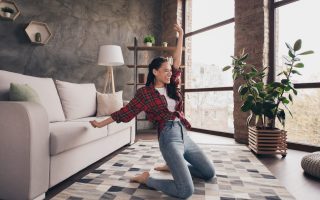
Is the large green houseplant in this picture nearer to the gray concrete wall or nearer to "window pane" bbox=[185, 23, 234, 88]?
"window pane" bbox=[185, 23, 234, 88]

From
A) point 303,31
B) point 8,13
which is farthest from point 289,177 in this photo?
point 8,13

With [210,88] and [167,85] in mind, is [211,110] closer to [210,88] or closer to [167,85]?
[210,88]

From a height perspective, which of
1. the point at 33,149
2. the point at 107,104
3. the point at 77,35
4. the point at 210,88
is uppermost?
the point at 77,35

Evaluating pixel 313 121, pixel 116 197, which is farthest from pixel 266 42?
pixel 116 197

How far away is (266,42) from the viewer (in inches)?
152

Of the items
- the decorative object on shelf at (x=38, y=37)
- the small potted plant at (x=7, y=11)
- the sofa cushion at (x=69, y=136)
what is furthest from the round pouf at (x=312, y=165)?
the small potted plant at (x=7, y=11)

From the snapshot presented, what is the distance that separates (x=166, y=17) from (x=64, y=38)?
2293 millimetres

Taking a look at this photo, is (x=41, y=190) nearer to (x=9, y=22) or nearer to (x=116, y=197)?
(x=116, y=197)

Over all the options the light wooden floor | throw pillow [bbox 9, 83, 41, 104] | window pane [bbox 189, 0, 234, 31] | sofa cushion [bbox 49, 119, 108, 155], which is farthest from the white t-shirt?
window pane [bbox 189, 0, 234, 31]

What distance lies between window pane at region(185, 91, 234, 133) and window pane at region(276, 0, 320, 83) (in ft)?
3.84

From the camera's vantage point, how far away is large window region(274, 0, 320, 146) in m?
3.45

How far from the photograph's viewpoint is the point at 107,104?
11.7 feet

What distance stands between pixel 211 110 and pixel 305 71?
1.92 meters

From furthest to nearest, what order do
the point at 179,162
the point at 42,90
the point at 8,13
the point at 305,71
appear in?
the point at 305,71 < the point at 8,13 < the point at 42,90 < the point at 179,162
